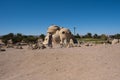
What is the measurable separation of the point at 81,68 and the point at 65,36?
26.0 m

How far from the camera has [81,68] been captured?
10.1m

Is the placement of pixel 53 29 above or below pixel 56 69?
above

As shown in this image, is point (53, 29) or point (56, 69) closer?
point (56, 69)

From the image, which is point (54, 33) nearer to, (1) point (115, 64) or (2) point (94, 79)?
(1) point (115, 64)

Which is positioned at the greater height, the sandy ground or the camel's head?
the camel's head

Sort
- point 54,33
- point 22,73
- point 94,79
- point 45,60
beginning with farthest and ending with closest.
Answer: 1. point 54,33
2. point 45,60
3. point 22,73
4. point 94,79

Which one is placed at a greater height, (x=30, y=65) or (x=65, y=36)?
(x=65, y=36)

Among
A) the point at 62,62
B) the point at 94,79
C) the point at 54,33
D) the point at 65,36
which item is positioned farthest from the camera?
the point at 54,33

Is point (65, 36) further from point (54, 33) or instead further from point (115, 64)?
point (115, 64)

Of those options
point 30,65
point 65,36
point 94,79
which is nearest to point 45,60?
point 30,65

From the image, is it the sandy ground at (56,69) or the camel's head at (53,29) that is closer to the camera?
the sandy ground at (56,69)

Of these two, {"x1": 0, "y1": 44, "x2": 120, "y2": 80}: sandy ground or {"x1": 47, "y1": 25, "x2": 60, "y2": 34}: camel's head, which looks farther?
{"x1": 47, "y1": 25, "x2": 60, "y2": 34}: camel's head

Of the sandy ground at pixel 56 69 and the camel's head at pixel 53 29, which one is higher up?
the camel's head at pixel 53 29

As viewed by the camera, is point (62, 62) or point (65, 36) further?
point (65, 36)
